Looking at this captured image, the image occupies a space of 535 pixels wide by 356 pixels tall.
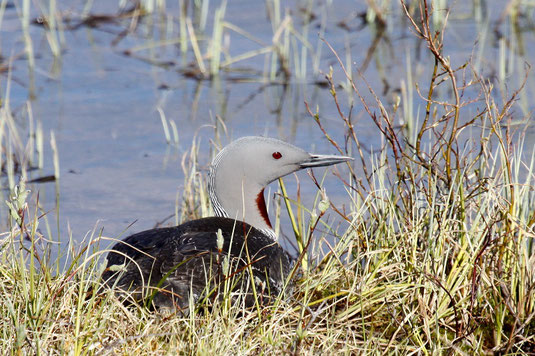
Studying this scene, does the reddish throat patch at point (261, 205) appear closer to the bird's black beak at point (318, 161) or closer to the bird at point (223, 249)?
the bird at point (223, 249)

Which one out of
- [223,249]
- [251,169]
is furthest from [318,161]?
[223,249]

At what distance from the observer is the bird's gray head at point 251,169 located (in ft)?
14.5

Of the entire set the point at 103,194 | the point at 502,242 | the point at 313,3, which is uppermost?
the point at 313,3

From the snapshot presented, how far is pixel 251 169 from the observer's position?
4461mm

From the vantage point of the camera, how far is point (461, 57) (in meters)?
7.90

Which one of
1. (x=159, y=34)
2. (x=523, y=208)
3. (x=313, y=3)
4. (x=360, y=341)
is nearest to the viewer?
(x=360, y=341)

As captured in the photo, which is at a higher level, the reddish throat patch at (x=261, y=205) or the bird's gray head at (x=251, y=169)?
the bird's gray head at (x=251, y=169)

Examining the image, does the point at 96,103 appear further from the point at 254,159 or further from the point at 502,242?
the point at 502,242

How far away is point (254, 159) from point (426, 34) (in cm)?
114

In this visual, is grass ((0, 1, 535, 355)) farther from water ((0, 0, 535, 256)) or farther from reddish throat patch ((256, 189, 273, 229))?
water ((0, 0, 535, 256))

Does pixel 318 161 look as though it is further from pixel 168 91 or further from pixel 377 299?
pixel 168 91

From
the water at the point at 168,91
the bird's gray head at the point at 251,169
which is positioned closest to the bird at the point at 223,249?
the bird's gray head at the point at 251,169

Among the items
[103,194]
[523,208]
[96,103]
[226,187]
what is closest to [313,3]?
[96,103]

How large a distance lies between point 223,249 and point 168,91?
4002 millimetres
